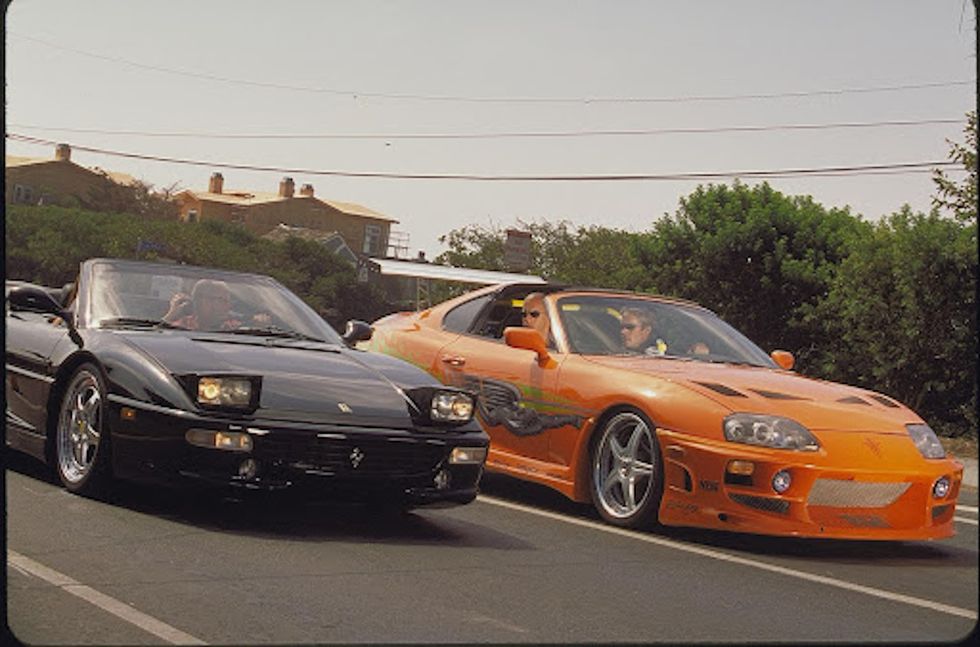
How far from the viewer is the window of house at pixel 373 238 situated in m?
2.35

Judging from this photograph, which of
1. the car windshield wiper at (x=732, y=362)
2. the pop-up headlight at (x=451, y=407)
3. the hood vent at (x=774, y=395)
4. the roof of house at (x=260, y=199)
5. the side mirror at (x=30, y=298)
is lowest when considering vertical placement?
the pop-up headlight at (x=451, y=407)

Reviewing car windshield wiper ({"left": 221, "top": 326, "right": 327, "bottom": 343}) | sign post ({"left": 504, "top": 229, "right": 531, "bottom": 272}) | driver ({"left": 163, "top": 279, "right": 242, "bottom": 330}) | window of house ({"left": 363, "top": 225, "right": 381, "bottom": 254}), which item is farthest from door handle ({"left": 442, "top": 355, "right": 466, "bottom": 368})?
window of house ({"left": 363, "top": 225, "right": 381, "bottom": 254})

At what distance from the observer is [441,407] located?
4594 mm

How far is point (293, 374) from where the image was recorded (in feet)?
14.6

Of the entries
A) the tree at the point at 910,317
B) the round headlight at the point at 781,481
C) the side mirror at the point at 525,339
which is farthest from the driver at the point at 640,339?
the tree at the point at 910,317

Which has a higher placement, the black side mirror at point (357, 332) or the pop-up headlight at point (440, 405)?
the black side mirror at point (357, 332)

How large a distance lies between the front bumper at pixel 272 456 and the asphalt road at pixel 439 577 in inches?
6.6

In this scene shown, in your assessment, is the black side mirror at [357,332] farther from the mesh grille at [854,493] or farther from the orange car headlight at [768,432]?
the mesh grille at [854,493]

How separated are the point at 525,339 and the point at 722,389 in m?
0.96

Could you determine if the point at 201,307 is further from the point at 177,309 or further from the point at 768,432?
the point at 768,432

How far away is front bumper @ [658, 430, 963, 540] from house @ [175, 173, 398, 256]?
101cm

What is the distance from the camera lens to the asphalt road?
179 centimetres

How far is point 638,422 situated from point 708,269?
2842 millimetres

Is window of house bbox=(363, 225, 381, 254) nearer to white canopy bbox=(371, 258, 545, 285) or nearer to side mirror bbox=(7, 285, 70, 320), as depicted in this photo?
white canopy bbox=(371, 258, 545, 285)
